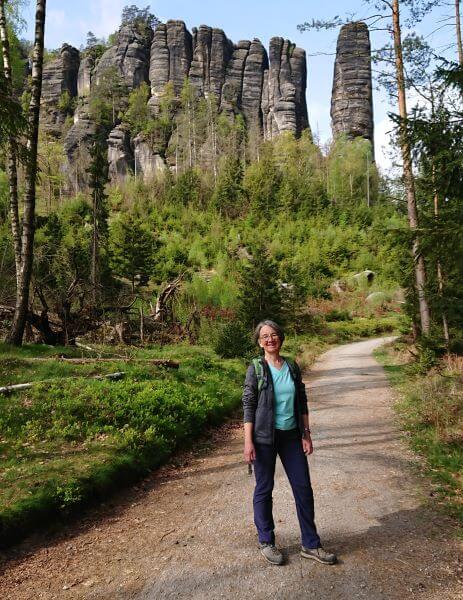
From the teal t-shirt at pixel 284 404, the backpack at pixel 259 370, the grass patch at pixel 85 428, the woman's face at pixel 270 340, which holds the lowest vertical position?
the grass patch at pixel 85 428

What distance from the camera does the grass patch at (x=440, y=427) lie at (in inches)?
194

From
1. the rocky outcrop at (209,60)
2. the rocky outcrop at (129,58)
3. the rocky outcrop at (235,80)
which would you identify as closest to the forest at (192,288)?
the rocky outcrop at (235,80)

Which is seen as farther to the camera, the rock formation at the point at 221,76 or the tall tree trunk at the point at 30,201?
the rock formation at the point at 221,76

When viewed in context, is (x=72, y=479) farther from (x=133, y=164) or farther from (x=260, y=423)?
(x=133, y=164)

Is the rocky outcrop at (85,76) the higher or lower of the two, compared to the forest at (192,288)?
higher

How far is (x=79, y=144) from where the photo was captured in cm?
6141

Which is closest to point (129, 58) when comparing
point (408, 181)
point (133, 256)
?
point (133, 256)

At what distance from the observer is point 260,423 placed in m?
3.51

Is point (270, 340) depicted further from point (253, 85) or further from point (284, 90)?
point (253, 85)

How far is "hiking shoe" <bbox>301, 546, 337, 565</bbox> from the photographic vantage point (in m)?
3.34

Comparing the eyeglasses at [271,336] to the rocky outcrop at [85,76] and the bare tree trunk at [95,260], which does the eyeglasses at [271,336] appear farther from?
the rocky outcrop at [85,76]

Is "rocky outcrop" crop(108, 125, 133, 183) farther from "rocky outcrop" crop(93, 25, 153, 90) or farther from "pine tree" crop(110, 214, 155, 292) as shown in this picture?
"pine tree" crop(110, 214, 155, 292)

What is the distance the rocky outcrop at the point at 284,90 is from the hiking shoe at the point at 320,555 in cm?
7305

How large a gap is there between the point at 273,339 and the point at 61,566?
113 inches
